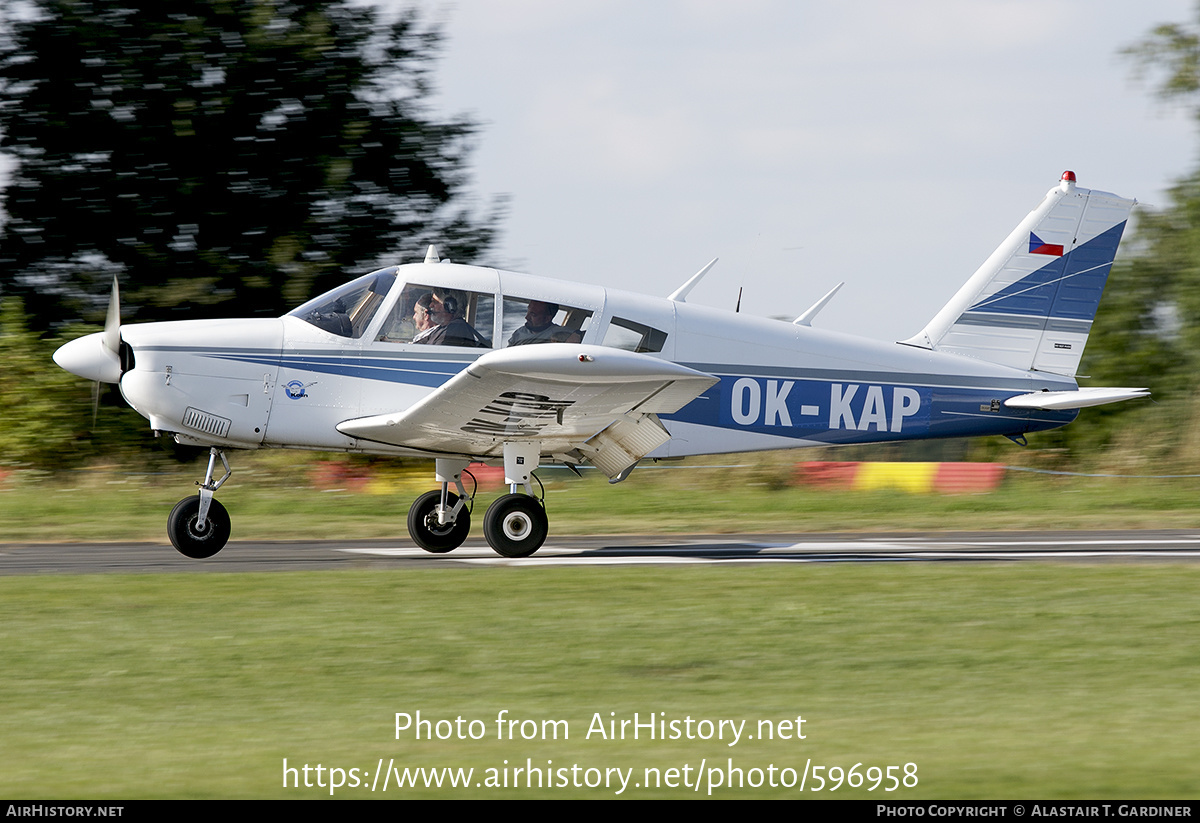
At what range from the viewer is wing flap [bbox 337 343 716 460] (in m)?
8.99

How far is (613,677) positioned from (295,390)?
5.00m

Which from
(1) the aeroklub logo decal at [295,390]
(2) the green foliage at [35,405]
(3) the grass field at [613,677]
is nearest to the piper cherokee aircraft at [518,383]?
(1) the aeroklub logo decal at [295,390]

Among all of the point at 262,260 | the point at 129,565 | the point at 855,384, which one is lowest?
the point at 129,565

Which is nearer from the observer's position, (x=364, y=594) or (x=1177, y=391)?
(x=364, y=594)

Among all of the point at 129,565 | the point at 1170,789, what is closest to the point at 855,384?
the point at 129,565

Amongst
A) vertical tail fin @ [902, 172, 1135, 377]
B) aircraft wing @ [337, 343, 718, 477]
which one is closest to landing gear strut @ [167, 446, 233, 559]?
aircraft wing @ [337, 343, 718, 477]

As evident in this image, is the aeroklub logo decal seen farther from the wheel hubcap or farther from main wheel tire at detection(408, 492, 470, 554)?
the wheel hubcap

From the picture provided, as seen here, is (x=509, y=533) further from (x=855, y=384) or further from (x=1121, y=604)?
(x=1121, y=604)

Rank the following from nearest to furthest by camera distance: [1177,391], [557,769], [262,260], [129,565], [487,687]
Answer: [557,769] → [487,687] → [129,565] → [262,260] → [1177,391]

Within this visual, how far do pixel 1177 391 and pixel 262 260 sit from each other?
1655cm

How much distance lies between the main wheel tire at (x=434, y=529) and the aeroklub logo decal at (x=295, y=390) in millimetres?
1516

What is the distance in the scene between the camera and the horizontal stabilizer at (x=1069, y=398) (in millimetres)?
11055

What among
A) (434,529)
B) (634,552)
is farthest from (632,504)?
(434,529)

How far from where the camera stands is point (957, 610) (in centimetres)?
788
